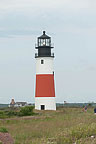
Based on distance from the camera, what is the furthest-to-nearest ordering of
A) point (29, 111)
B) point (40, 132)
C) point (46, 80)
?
point (46, 80) → point (29, 111) → point (40, 132)

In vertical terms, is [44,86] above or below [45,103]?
above

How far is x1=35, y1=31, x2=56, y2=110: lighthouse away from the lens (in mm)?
40562

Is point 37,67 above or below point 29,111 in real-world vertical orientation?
above

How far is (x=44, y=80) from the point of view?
40.6 m

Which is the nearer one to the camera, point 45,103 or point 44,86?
point 44,86

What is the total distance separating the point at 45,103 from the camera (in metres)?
40.8

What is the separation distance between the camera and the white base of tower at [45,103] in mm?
40625

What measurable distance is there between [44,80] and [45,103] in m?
2.42

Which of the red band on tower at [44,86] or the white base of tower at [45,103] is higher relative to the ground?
the red band on tower at [44,86]

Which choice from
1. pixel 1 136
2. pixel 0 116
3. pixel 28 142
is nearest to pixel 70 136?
pixel 28 142

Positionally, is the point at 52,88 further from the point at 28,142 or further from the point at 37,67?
the point at 28,142

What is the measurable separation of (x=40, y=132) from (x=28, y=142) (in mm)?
3683

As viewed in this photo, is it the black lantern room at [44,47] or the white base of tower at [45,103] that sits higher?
the black lantern room at [44,47]

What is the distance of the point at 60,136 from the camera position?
16266 millimetres
